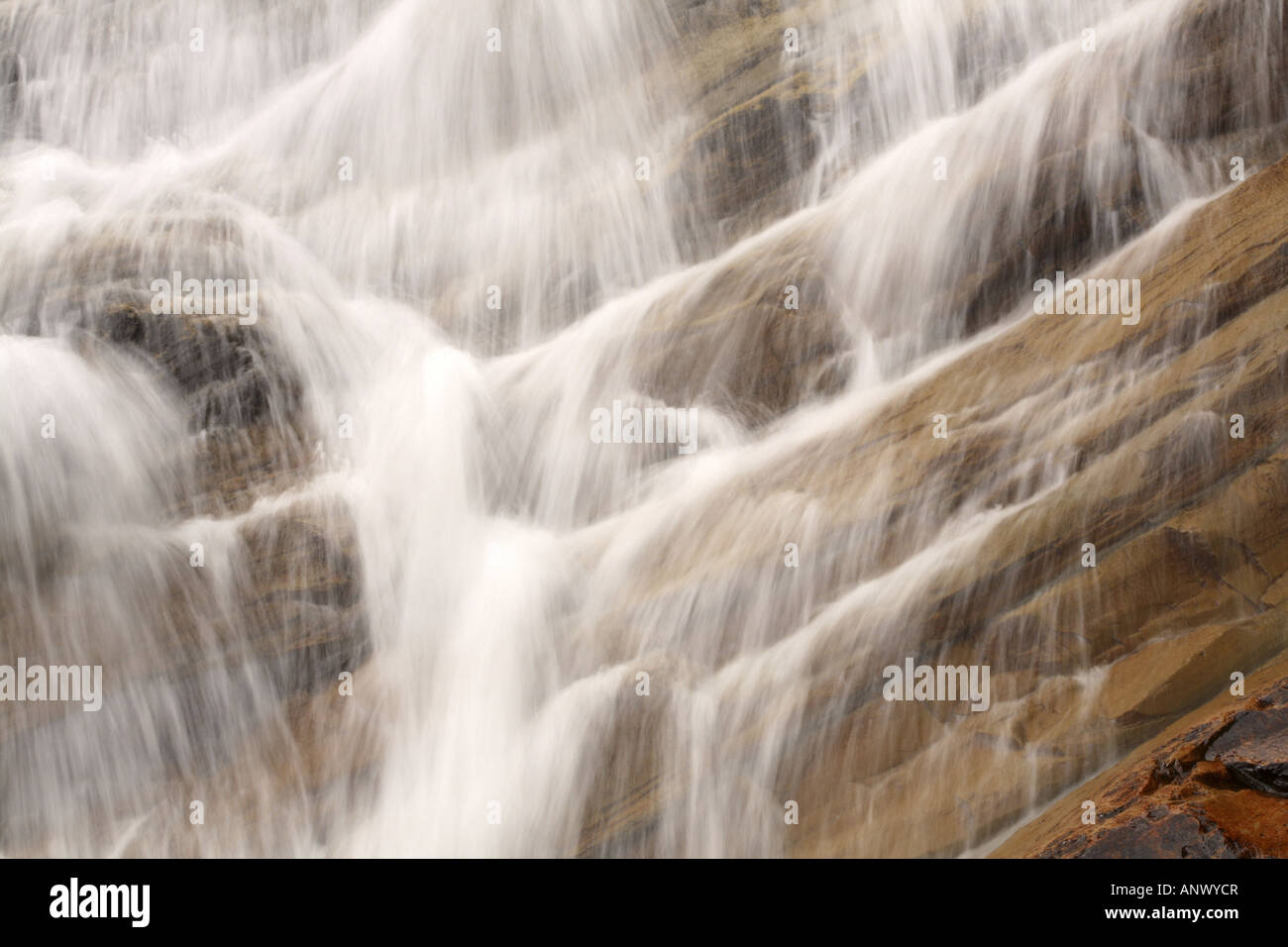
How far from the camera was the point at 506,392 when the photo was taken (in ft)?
20.9

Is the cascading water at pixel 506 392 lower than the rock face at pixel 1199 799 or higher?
higher

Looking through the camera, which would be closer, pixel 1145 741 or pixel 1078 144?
pixel 1145 741

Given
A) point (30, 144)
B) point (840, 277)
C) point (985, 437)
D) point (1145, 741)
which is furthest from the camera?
point (30, 144)

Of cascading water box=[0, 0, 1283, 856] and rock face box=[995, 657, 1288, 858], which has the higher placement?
cascading water box=[0, 0, 1283, 856]

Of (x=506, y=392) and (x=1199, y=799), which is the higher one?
(x=506, y=392)

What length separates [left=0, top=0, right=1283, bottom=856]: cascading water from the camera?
585cm

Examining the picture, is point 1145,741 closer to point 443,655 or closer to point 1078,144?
point 1078,144

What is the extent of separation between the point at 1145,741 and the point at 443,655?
3.83 metres

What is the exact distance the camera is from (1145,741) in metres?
5.53

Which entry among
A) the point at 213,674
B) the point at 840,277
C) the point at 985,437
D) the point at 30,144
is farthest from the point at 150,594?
the point at 985,437

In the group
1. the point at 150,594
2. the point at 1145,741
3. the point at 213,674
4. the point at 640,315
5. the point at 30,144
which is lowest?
the point at 1145,741

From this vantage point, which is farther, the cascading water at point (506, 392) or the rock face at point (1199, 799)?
A: the cascading water at point (506, 392)

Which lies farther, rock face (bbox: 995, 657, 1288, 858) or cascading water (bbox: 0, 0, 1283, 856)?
cascading water (bbox: 0, 0, 1283, 856)

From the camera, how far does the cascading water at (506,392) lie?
5.85 m
